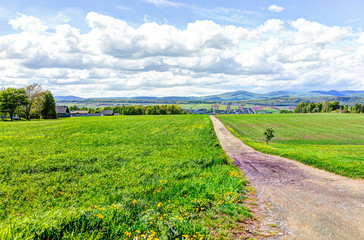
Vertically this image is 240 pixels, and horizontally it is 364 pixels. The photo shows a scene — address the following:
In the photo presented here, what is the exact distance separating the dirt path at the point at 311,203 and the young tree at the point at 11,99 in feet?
307

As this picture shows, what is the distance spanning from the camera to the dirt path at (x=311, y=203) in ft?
22.0

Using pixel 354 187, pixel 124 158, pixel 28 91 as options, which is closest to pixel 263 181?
pixel 354 187

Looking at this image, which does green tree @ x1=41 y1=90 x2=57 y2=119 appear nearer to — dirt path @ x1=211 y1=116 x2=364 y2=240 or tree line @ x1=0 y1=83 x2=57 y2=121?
tree line @ x1=0 y1=83 x2=57 y2=121

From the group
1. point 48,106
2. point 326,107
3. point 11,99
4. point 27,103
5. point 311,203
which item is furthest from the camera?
point 326,107

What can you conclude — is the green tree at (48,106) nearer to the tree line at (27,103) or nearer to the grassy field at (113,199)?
the tree line at (27,103)

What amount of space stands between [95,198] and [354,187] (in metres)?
14.2

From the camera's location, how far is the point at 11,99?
246 feet

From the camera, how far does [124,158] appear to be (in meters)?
17.0

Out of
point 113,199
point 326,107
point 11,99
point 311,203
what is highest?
point 11,99

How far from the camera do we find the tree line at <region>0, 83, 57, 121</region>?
2943 inches

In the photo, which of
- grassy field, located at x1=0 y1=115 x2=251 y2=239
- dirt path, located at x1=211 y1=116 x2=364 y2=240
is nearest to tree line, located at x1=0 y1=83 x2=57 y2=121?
grassy field, located at x1=0 y1=115 x2=251 y2=239

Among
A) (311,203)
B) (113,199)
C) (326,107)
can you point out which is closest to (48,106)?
(113,199)

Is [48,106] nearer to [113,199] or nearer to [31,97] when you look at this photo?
[31,97]

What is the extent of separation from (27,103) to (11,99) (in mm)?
6395
